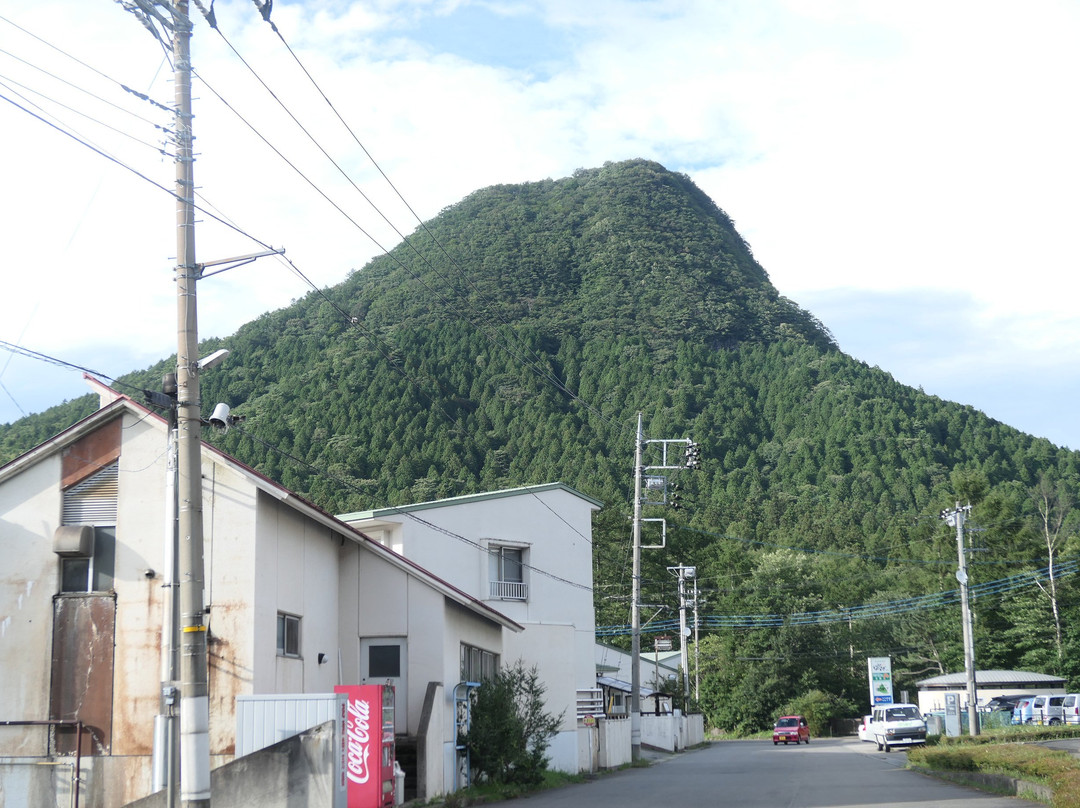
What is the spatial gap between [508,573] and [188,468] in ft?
72.7

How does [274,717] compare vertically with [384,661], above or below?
below

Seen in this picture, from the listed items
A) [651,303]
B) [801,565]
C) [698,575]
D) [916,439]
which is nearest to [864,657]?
[801,565]

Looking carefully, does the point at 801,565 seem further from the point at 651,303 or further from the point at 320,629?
the point at 651,303

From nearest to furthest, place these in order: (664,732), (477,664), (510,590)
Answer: (477,664) < (510,590) < (664,732)

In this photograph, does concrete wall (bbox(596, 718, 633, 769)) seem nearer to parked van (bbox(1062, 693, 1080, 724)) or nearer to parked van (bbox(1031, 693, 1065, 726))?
parked van (bbox(1031, 693, 1065, 726))

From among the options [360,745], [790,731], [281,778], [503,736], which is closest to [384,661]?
[503,736]

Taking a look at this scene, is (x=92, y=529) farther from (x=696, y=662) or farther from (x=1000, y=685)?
(x=696, y=662)

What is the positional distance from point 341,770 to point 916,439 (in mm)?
113767

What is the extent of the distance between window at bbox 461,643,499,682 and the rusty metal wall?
8.05 m

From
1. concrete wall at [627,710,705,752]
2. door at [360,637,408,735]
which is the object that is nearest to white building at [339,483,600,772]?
door at [360,637,408,735]

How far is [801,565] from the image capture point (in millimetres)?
83000

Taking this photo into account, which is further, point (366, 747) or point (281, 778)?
point (366, 747)

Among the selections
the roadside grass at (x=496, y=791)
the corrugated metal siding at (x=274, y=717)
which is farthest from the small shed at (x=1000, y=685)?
the corrugated metal siding at (x=274, y=717)

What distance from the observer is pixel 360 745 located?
17.3 m
